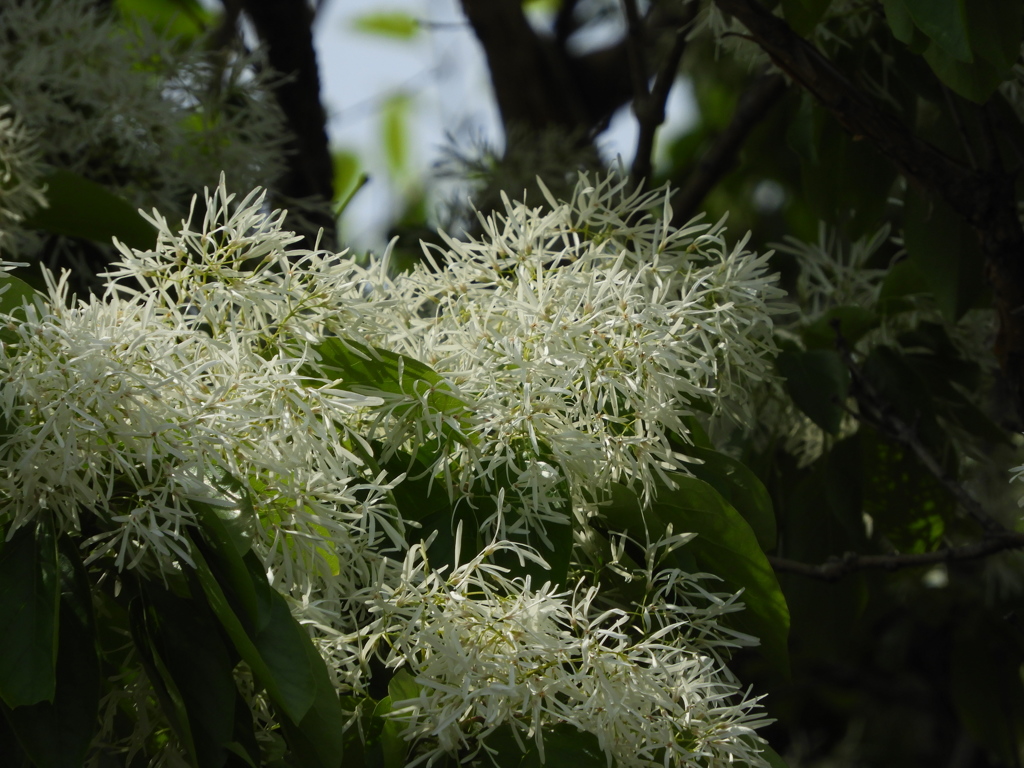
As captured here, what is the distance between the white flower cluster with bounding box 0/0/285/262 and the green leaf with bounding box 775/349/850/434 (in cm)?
89

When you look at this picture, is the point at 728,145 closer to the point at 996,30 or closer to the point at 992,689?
the point at 996,30

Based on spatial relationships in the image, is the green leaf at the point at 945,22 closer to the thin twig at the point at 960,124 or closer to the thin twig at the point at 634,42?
the thin twig at the point at 960,124

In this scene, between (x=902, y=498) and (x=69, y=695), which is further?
(x=902, y=498)

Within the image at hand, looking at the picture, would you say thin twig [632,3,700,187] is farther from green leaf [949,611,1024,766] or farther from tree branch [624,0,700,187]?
green leaf [949,611,1024,766]

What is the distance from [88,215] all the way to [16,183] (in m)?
0.17

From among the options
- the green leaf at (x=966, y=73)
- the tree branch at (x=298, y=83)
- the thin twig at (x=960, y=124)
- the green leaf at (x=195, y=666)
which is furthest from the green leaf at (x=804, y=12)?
the tree branch at (x=298, y=83)

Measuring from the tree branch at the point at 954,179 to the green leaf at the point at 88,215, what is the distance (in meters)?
0.74

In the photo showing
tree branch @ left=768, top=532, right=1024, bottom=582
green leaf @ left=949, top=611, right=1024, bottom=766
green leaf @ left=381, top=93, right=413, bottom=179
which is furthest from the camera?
green leaf @ left=381, top=93, right=413, bottom=179

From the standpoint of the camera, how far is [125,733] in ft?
2.89

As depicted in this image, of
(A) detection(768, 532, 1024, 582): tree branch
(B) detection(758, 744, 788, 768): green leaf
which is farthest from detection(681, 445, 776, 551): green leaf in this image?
(B) detection(758, 744, 788, 768): green leaf

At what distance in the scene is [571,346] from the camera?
2.98 feet

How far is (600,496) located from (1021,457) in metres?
1.30

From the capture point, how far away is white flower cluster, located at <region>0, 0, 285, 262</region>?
62.2 inches

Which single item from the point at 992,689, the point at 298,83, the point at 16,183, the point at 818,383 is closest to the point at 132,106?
the point at 16,183
